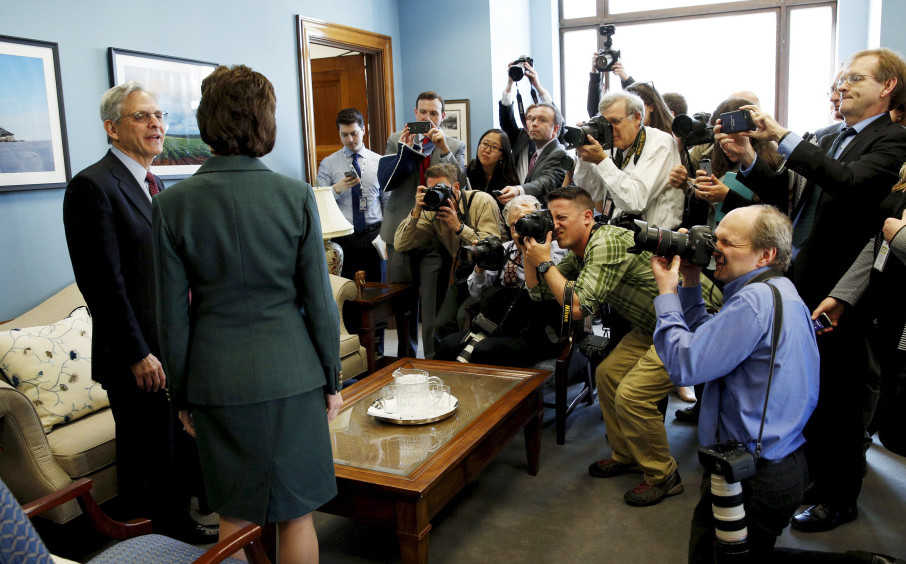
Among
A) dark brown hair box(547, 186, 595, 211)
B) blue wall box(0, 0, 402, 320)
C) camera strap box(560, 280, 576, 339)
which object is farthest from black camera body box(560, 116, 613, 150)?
blue wall box(0, 0, 402, 320)

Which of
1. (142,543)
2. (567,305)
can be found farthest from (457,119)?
(142,543)

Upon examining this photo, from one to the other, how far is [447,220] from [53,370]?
5.87 feet

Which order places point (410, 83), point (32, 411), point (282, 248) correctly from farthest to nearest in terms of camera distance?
point (410, 83) < point (32, 411) < point (282, 248)

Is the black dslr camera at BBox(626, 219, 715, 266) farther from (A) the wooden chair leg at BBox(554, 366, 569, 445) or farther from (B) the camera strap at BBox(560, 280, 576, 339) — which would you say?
(A) the wooden chair leg at BBox(554, 366, 569, 445)

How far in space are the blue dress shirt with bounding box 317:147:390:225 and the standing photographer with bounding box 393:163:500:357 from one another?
890mm

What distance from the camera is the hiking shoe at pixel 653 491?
8.30 ft

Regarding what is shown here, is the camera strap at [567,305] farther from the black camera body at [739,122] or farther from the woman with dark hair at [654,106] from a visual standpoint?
the woman with dark hair at [654,106]

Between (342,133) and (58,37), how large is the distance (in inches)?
71.1

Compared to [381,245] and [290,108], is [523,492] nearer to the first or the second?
[381,245]

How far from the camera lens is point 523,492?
2666mm

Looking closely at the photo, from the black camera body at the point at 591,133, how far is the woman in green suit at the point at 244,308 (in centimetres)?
154

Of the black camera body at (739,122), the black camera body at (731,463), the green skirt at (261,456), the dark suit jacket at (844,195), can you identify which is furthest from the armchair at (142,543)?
the black camera body at (739,122)

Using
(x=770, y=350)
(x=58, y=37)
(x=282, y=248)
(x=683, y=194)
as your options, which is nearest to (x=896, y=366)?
(x=770, y=350)

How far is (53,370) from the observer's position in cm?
253
